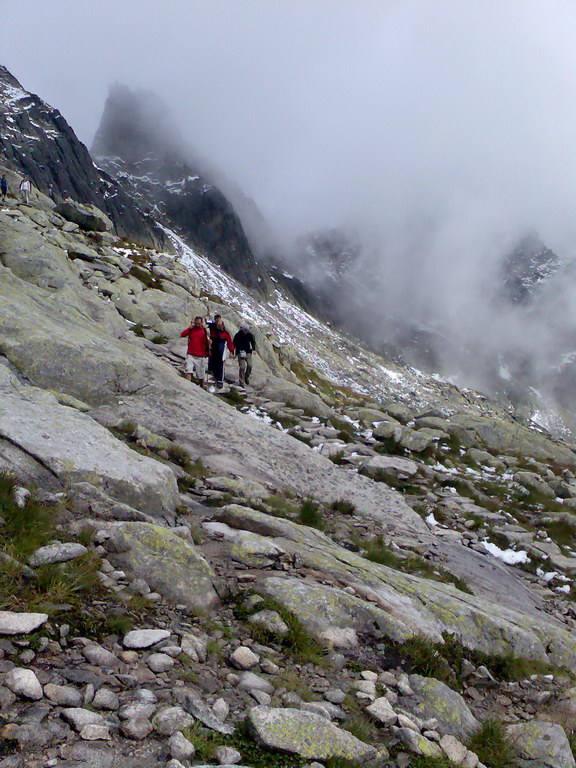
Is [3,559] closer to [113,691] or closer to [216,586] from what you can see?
[113,691]

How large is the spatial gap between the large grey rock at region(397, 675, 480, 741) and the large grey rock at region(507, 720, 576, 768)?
411 millimetres

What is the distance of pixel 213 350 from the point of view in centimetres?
2031

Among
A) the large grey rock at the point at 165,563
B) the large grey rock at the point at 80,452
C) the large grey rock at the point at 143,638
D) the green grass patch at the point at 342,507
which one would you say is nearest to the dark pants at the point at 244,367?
the green grass patch at the point at 342,507

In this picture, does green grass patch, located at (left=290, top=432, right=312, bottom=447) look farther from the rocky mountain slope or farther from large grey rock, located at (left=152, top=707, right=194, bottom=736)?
large grey rock, located at (left=152, top=707, right=194, bottom=736)

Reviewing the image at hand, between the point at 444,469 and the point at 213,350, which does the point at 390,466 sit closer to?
the point at 444,469

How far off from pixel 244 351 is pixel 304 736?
1919 centimetres

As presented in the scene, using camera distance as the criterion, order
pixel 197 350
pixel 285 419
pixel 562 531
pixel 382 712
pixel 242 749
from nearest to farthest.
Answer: pixel 242 749, pixel 382 712, pixel 562 531, pixel 285 419, pixel 197 350

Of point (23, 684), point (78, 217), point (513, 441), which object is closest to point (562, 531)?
point (513, 441)

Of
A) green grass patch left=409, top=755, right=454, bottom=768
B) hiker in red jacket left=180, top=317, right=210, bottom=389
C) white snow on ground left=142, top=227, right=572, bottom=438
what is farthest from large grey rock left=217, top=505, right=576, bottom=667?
white snow on ground left=142, top=227, right=572, bottom=438

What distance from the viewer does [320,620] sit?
18.5 ft

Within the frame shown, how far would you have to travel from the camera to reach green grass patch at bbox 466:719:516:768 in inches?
178

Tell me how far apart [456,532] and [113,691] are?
10806 millimetres

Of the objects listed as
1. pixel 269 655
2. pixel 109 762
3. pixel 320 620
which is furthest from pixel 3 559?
pixel 320 620

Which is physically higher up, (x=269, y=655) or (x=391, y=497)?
(x=269, y=655)
